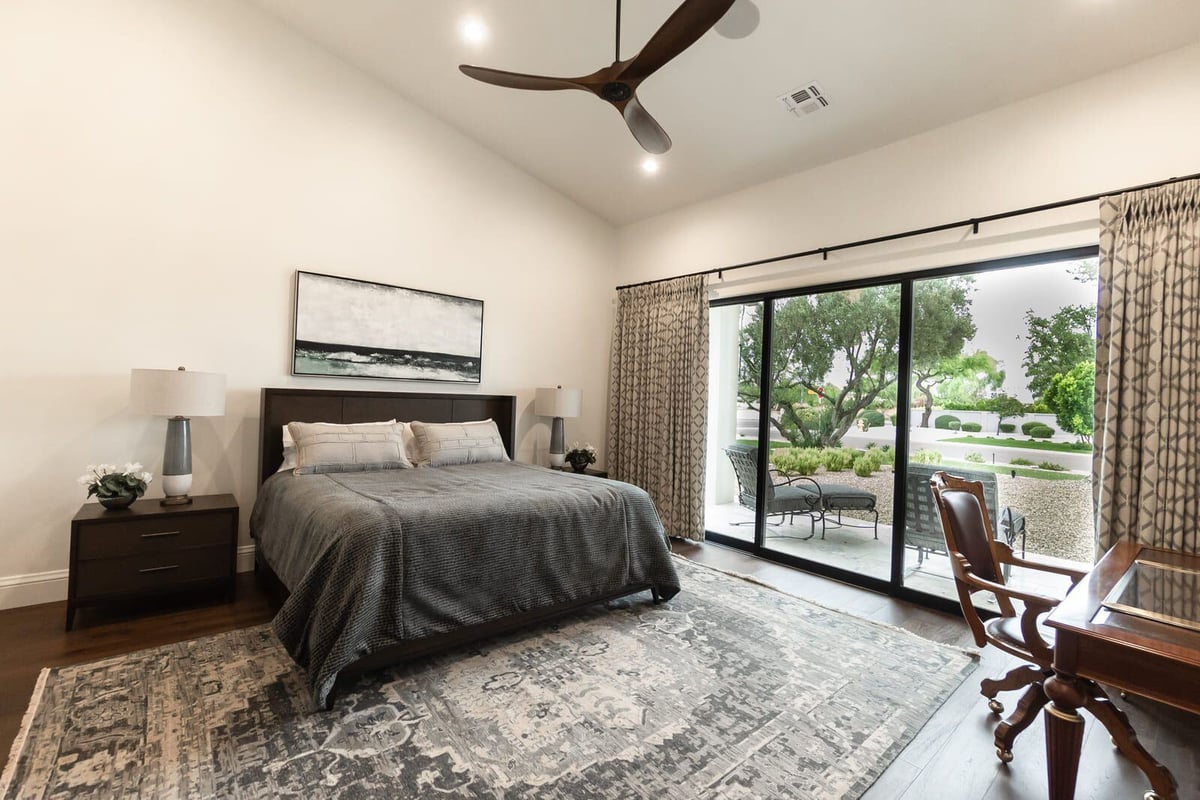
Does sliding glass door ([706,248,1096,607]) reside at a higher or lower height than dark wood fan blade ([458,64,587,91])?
lower

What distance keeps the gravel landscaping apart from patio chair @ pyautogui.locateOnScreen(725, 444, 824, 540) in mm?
1268

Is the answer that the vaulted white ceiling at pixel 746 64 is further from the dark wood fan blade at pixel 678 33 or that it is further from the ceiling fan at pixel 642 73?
the dark wood fan blade at pixel 678 33

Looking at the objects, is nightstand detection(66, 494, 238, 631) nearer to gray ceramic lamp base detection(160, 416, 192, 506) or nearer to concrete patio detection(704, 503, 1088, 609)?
gray ceramic lamp base detection(160, 416, 192, 506)

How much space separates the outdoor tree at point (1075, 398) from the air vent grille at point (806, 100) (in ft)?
7.03

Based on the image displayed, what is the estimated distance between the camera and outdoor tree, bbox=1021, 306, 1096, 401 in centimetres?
298

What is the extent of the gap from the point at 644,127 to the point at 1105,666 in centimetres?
262

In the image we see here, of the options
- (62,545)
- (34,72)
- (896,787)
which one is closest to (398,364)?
(62,545)

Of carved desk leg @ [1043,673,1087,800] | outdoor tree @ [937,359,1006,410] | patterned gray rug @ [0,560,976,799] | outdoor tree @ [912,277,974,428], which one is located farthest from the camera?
outdoor tree @ [912,277,974,428]

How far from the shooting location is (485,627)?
2525 millimetres

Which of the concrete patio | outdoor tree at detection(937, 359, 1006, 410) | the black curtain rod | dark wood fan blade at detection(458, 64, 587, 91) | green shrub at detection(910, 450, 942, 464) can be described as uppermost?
dark wood fan blade at detection(458, 64, 587, 91)

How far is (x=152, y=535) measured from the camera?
2846mm

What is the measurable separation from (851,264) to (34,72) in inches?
198

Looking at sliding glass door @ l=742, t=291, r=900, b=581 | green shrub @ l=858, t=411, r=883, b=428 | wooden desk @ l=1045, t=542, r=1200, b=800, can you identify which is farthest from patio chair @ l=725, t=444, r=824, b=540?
wooden desk @ l=1045, t=542, r=1200, b=800

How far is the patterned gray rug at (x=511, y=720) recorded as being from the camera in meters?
1.70
